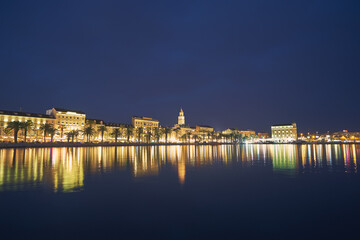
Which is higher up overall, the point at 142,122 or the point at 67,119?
the point at 142,122

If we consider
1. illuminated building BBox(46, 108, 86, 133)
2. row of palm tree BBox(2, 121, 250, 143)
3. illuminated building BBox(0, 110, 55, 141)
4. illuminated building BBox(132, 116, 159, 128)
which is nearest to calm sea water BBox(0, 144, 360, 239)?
row of palm tree BBox(2, 121, 250, 143)

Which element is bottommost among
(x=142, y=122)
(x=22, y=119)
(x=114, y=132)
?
(x=114, y=132)

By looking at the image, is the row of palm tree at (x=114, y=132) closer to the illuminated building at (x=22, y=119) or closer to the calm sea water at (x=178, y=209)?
the illuminated building at (x=22, y=119)

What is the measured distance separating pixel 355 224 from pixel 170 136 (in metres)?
156

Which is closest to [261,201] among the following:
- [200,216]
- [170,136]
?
[200,216]

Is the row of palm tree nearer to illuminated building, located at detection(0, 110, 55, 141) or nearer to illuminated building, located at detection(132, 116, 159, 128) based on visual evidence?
illuminated building, located at detection(0, 110, 55, 141)

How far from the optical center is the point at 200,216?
895 cm

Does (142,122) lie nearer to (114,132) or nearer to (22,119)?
(114,132)

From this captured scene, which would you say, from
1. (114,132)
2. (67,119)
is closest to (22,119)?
(67,119)

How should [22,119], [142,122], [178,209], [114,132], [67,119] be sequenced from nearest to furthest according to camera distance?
1. [178,209]
2. [22,119]
3. [114,132]
4. [67,119]
5. [142,122]

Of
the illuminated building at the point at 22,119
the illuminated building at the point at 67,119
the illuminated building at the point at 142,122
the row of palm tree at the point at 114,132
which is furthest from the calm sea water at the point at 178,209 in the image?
the illuminated building at the point at 142,122

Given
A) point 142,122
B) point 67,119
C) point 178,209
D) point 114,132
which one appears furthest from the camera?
point 142,122

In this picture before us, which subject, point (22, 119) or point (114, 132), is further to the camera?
point (114, 132)

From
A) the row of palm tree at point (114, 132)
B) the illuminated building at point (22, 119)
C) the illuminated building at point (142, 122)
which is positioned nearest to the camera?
the row of palm tree at point (114, 132)
